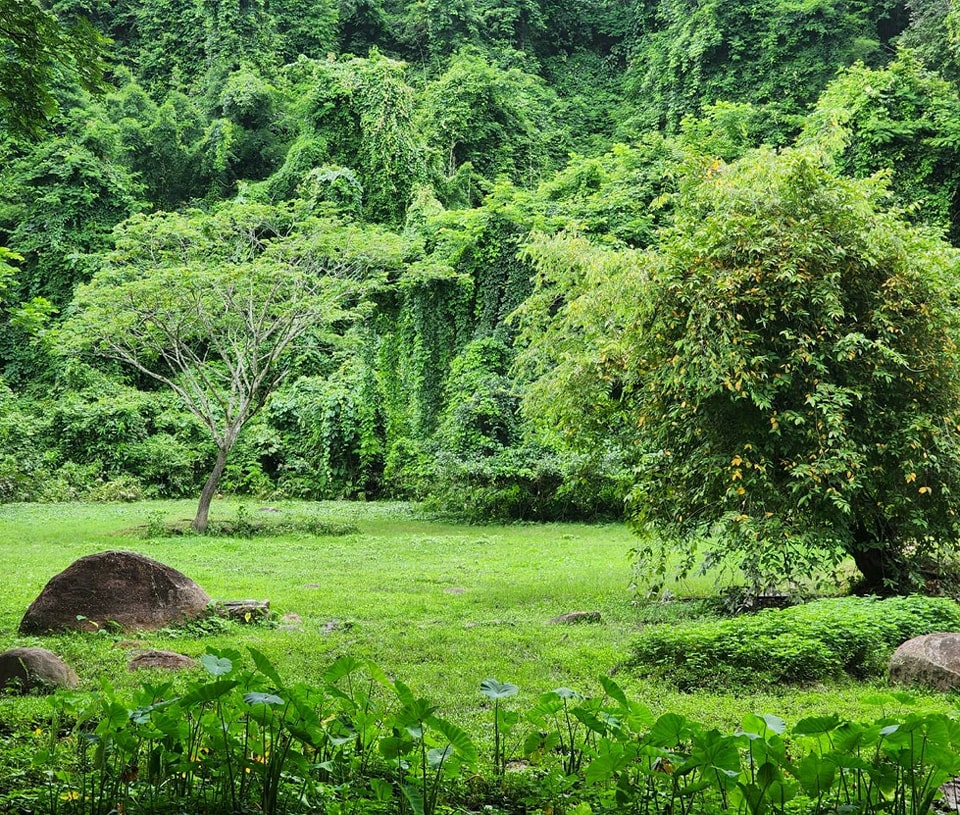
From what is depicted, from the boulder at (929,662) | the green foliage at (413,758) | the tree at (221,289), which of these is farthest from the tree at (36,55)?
the tree at (221,289)

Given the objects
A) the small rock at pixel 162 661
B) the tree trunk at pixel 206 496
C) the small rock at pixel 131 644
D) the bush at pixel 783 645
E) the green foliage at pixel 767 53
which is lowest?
the tree trunk at pixel 206 496

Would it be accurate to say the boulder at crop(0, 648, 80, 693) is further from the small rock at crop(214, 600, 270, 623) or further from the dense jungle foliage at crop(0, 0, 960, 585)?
the dense jungle foliage at crop(0, 0, 960, 585)

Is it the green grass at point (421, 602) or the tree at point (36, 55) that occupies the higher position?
the tree at point (36, 55)

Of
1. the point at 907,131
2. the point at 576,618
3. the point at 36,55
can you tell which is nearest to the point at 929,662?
the point at 576,618

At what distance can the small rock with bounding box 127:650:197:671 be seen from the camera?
21.4 feet

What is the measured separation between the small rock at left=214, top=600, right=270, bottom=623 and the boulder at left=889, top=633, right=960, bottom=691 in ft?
18.7

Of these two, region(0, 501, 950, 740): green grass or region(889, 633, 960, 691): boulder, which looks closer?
region(889, 633, 960, 691): boulder

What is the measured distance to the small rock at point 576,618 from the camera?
8.89m

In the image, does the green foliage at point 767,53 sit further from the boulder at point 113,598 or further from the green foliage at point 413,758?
the green foliage at point 413,758

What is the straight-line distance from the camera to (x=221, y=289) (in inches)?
715

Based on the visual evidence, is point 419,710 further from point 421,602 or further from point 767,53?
point 767,53

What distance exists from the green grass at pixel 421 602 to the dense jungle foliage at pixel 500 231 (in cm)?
182

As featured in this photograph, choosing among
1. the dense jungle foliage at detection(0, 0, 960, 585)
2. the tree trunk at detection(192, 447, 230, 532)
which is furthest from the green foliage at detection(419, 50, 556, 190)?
the tree trunk at detection(192, 447, 230, 532)

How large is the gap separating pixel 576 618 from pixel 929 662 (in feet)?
12.0
